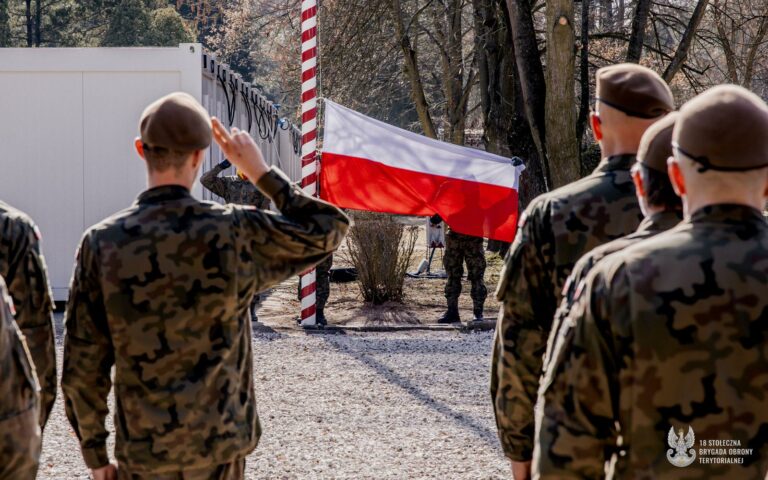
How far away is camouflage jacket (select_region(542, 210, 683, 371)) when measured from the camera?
232 centimetres

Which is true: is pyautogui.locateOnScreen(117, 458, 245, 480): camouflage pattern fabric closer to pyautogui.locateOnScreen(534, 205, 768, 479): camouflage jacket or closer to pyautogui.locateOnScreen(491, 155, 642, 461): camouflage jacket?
pyautogui.locateOnScreen(491, 155, 642, 461): camouflage jacket

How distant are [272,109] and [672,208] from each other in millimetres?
21178

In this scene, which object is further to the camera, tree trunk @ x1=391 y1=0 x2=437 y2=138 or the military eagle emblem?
tree trunk @ x1=391 y1=0 x2=437 y2=138

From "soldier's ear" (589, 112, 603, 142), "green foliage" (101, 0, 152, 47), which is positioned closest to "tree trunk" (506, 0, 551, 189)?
"soldier's ear" (589, 112, 603, 142)

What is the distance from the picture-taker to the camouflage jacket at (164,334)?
10.0ft

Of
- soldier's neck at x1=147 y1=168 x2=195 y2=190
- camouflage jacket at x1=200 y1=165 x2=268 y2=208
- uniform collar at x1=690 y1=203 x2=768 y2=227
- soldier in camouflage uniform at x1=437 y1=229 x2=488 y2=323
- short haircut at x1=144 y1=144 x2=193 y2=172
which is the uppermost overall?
uniform collar at x1=690 y1=203 x2=768 y2=227

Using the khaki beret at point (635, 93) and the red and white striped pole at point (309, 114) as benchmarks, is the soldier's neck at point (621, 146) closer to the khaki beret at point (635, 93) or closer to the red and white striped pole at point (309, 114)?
the khaki beret at point (635, 93)

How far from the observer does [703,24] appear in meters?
18.2

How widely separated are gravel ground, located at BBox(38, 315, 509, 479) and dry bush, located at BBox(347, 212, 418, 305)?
263cm

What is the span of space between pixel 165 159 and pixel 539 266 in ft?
3.79

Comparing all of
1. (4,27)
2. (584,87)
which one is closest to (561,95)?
(584,87)

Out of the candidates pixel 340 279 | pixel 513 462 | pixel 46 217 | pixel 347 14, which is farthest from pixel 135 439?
pixel 347 14

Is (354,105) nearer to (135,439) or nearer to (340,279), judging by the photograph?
(340,279)

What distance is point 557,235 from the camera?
3.20m
